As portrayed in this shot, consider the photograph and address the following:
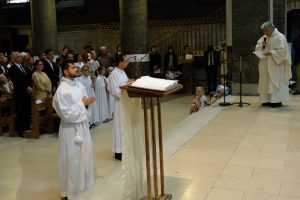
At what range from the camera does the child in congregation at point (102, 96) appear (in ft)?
34.5

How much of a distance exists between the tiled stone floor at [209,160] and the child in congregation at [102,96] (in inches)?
41.4

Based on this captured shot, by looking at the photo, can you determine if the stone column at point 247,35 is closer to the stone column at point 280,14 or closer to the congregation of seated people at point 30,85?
the stone column at point 280,14

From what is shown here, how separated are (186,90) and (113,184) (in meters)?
10.9

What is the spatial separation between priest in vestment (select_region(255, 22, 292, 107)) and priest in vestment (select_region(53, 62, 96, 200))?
4831mm

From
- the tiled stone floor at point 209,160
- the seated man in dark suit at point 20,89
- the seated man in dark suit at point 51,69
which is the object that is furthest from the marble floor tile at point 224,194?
the seated man in dark suit at point 51,69

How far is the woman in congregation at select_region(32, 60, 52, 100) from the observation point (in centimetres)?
931

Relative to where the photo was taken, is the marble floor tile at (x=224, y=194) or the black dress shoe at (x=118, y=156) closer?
the marble floor tile at (x=224, y=194)

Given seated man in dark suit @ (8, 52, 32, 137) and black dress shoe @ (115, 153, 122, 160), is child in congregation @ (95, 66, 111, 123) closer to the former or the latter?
seated man in dark suit @ (8, 52, 32, 137)

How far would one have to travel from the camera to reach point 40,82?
30.7 feet

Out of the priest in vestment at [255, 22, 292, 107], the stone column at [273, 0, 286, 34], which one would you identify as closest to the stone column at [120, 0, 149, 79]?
the stone column at [273, 0, 286, 34]

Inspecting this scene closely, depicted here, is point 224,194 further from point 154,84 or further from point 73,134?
point 73,134

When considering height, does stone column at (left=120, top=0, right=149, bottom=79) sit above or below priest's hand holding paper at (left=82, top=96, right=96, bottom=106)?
above

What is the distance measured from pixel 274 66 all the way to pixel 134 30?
456cm

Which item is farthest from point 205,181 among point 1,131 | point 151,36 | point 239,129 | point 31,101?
point 151,36
